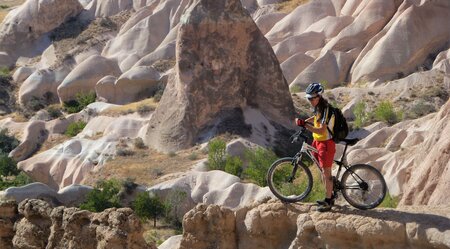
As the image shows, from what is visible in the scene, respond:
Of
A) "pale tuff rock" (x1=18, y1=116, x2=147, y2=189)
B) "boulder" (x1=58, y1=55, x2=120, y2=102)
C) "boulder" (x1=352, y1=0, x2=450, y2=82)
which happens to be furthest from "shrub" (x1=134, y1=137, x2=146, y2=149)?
"boulder" (x1=58, y1=55, x2=120, y2=102)

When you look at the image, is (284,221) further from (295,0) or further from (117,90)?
(295,0)

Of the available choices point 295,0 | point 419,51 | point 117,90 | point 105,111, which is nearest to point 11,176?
point 105,111

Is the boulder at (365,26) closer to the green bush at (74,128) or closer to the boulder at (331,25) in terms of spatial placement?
the boulder at (331,25)

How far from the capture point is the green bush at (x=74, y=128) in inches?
1865

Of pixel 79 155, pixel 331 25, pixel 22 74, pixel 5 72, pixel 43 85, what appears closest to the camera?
pixel 79 155

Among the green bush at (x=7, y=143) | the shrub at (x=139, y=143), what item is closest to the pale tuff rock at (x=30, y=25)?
the green bush at (x=7, y=143)

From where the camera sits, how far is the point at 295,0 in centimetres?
6231

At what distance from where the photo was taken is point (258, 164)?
35719mm

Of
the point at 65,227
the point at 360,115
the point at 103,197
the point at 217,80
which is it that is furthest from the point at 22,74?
the point at 65,227

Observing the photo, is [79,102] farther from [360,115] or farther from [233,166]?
[233,166]

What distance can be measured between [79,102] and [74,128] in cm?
572

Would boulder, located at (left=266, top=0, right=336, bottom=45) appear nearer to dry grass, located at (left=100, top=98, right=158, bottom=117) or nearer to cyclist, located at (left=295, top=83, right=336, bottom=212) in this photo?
dry grass, located at (left=100, top=98, right=158, bottom=117)

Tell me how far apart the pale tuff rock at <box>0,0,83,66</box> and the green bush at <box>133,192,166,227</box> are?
32.9 metres

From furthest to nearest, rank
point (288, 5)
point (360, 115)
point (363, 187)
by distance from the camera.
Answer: point (288, 5) → point (360, 115) → point (363, 187)
